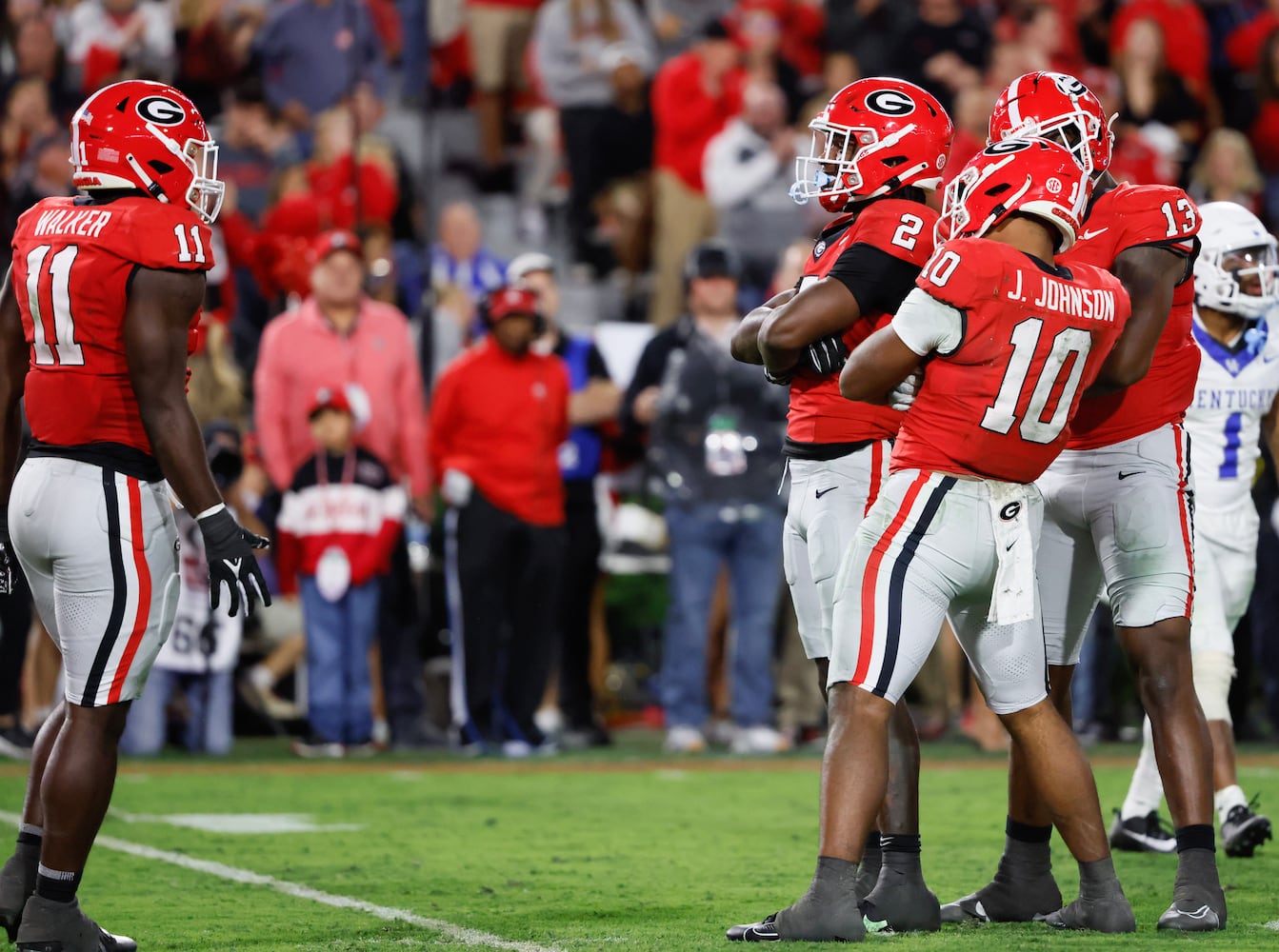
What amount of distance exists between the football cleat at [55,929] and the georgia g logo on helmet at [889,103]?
114 inches

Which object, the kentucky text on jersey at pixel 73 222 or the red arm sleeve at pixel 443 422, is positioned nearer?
the kentucky text on jersey at pixel 73 222

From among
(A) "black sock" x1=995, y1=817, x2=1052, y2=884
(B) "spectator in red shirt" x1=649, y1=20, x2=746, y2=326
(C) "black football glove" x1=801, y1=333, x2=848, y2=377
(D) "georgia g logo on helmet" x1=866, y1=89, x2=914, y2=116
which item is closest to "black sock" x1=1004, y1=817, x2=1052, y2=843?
(A) "black sock" x1=995, y1=817, x2=1052, y2=884

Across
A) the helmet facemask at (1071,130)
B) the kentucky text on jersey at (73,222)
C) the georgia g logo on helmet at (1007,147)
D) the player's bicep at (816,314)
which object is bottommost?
the player's bicep at (816,314)

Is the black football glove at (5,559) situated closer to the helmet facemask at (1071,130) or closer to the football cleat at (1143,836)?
the helmet facemask at (1071,130)

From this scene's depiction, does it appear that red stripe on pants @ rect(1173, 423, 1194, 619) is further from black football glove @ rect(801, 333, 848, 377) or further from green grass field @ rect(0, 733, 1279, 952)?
black football glove @ rect(801, 333, 848, 377)

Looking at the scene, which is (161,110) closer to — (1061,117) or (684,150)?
(1061,117)

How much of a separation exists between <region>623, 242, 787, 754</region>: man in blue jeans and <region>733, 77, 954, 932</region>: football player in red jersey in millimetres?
4852

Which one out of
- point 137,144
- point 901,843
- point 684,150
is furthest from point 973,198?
point 684,150

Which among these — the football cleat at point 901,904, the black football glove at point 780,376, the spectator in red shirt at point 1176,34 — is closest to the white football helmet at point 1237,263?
the black football glove at point 780,376

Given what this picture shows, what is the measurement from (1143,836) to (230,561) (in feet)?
11.4

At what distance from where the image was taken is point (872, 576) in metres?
4.62

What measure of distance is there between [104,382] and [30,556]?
0.47m

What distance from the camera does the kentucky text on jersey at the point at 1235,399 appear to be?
6.41 metres

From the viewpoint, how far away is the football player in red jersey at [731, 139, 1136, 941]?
4.53 m
